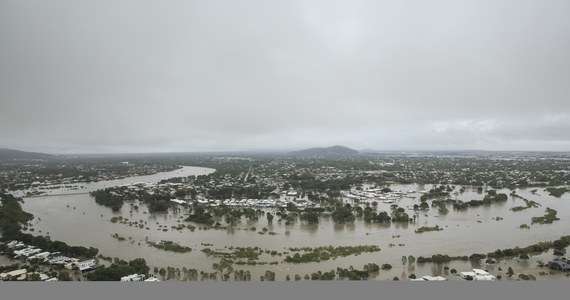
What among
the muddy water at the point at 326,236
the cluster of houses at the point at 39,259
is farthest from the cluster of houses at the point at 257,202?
the cluster of houses at the point at 39,259

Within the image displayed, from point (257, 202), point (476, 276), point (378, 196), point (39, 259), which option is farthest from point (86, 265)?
point (378, 196)

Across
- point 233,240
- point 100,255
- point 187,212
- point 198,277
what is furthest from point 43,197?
point 198,277

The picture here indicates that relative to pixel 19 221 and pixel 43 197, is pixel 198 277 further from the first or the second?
pixel 43 197

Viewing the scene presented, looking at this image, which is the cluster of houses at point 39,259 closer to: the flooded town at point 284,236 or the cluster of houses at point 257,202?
the flooded town at point 284,236

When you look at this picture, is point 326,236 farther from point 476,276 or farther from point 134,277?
point 134,277

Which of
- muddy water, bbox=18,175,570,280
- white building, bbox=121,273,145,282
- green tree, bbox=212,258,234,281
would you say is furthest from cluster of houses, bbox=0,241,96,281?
green tree, bbox=212,258,234,281

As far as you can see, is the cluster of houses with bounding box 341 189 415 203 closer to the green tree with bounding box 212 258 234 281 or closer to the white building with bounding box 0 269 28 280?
the green tree with bounding box 212 258 234 281
